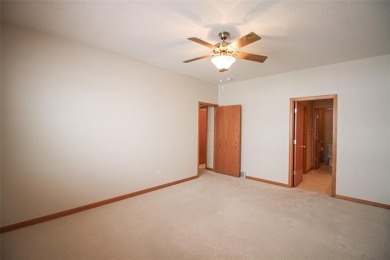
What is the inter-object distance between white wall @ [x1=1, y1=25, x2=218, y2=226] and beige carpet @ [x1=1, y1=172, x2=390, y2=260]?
1.36 ft

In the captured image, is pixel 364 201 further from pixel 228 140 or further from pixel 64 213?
pixel 64 213

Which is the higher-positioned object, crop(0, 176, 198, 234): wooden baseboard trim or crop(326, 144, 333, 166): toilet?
crop(326, 144, 333, 166): toilet

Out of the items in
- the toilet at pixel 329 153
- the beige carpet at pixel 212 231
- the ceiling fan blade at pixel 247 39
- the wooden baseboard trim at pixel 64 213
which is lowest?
the beige carpet at pixel 212 231

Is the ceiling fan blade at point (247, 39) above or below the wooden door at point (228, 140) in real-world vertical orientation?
above

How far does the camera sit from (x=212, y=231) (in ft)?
7.57

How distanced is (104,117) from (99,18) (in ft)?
4.96

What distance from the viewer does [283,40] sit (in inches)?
102

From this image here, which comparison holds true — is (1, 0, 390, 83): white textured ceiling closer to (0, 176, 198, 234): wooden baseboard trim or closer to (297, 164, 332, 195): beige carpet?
(0, 176, 198, 234): wooden baseboard trim

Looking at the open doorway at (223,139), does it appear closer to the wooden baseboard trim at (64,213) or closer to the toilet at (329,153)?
the wooden baseboard trim at (64,213)

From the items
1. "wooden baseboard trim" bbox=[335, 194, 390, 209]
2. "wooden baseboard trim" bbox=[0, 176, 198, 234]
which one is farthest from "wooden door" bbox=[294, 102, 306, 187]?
"wooden baseboard trim" bbox=[0, 176, 198, 234]

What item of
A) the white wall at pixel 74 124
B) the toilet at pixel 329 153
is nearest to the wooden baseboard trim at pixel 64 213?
the white wall at pixel 74 124

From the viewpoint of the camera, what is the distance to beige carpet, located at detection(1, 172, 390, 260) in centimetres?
192

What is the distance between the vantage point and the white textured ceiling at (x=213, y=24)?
1.91 m

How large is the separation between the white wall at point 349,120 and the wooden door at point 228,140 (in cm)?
63
